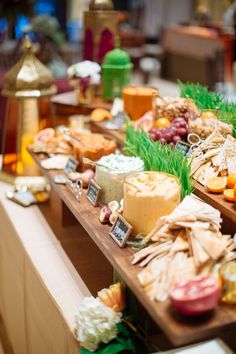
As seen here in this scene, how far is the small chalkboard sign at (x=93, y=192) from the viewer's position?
1646 mm

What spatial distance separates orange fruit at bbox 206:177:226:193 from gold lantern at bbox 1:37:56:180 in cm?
112

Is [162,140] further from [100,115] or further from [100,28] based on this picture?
[100,28]

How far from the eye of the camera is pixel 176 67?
332 inches

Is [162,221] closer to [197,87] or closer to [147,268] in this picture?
[147,268]


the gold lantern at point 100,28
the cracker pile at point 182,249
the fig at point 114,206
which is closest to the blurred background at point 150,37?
the gold lantern at point 100,28

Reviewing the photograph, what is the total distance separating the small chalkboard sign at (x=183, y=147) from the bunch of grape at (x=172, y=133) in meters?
0.03

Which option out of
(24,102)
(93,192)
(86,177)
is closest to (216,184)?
(93,192)

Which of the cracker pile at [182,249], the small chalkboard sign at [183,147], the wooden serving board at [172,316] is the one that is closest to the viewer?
the wooden serving board at [172,316]

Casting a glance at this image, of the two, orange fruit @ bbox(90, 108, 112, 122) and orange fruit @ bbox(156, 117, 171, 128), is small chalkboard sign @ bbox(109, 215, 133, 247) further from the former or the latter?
orange fruit @ bbox(90, 108, 112, 122)

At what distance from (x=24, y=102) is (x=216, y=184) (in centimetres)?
120

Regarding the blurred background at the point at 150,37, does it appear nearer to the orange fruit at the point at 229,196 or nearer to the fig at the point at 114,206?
the fig at the point at 114,206

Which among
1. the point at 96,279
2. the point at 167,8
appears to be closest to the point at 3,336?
the point at 96,279

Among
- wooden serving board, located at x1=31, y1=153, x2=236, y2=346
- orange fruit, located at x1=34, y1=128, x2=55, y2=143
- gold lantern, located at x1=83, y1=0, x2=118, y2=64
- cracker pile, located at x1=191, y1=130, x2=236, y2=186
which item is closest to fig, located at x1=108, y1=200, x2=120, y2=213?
wooden serving board, located at x1=31, y1=153, x2=236, y2=346

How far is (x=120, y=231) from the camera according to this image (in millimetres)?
1398
